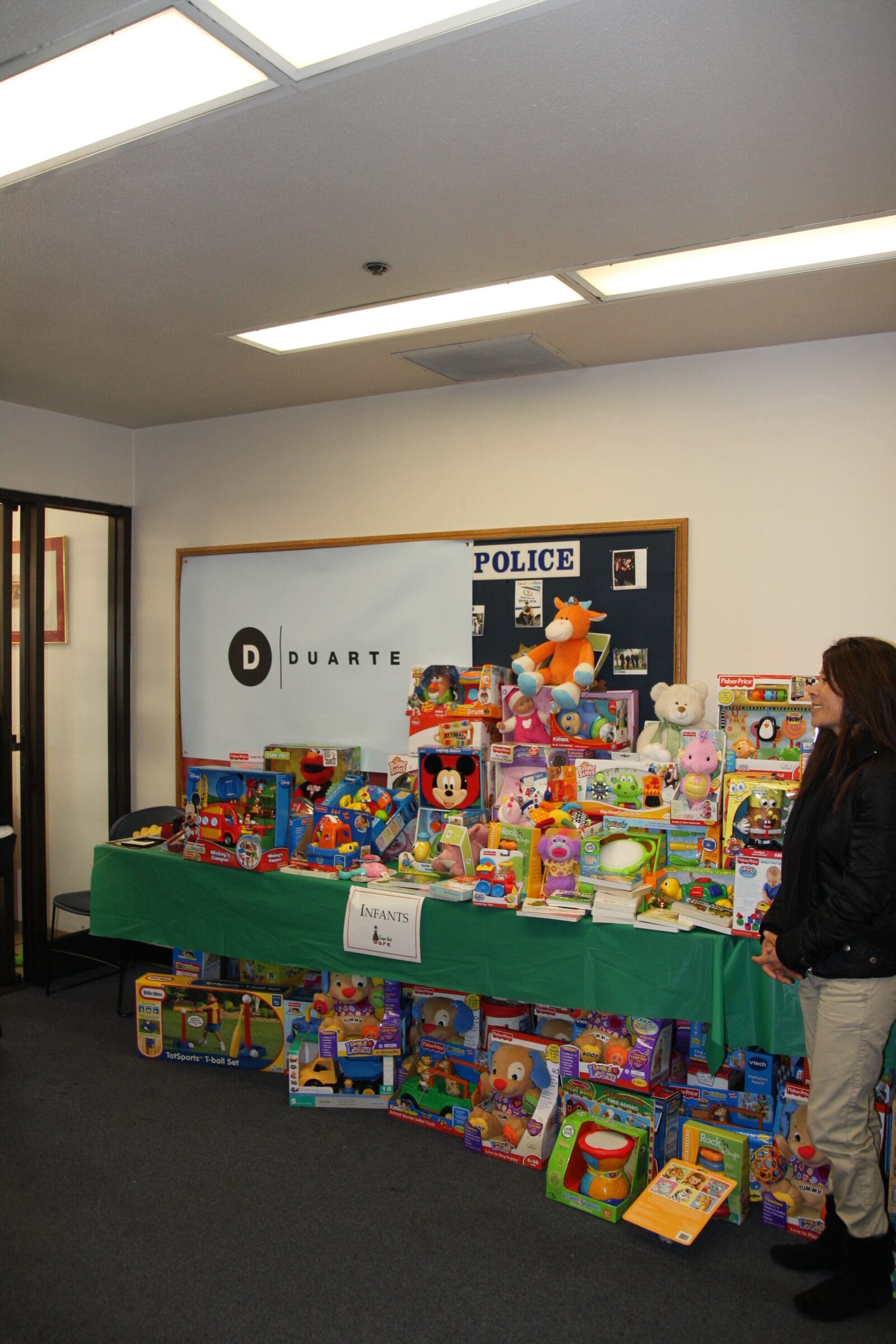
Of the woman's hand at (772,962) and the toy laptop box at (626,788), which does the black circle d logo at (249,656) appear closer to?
the toy laptop box at (626,788)

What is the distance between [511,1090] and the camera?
3234 millimetres

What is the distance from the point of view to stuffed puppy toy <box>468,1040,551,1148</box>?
318 cm

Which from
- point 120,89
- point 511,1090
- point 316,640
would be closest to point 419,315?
point 120,89

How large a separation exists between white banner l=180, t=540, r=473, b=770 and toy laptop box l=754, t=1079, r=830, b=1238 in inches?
79.8

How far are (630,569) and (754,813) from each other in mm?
1212

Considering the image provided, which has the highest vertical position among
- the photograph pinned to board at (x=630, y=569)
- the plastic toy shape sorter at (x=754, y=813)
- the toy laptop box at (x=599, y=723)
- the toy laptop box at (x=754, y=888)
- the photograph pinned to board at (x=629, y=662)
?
the photograph pinned to board at (x=630, y=569)

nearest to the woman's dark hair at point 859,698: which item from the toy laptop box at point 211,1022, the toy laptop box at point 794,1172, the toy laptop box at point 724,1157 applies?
the toy laptop box at point 794,1172

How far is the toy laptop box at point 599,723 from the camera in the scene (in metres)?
3.53

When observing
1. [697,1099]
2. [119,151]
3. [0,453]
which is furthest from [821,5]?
[0,453]

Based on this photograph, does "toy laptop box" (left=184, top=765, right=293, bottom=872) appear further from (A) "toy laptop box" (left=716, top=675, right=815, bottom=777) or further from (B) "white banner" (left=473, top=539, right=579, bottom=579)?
(A) "toy laptop box" (left=716, top=675, right=815, bottom=777)

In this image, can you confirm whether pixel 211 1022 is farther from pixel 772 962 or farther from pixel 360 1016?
pixel 772 962

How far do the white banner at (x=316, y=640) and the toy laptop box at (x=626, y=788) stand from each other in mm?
1018

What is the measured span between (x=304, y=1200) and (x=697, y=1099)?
1207 mm

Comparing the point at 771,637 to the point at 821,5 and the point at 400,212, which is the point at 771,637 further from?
the point at 821,5
